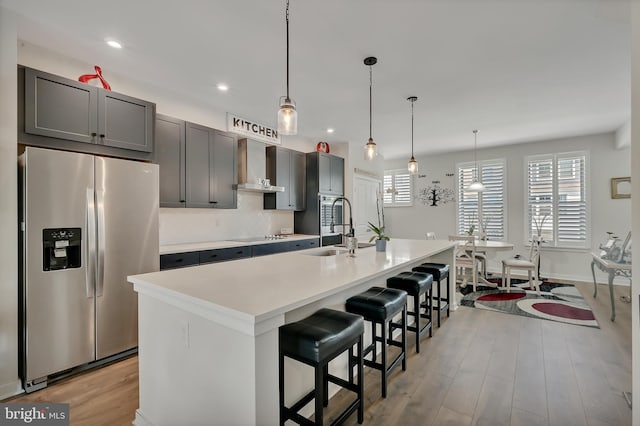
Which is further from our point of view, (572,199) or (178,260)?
(572,199)

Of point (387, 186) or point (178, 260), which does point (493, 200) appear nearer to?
point (387, 186)

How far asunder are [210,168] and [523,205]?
5.90 metres

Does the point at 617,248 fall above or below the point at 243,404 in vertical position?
above

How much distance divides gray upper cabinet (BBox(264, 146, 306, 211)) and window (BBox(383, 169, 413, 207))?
2.99 metres

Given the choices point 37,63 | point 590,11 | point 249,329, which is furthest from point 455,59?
point 37,63

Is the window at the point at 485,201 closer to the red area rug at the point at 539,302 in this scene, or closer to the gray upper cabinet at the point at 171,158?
the red area rug at the point at 539,302

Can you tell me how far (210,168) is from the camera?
3771 mm

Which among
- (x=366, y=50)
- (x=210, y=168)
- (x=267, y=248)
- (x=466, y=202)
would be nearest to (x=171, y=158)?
(x=210, y=168)

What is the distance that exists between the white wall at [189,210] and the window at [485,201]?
3.96 m

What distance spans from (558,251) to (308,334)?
6.26m

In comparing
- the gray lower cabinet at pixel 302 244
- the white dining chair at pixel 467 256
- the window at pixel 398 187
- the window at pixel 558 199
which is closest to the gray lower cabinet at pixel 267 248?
the gray lower cabinet at pixel 302 244

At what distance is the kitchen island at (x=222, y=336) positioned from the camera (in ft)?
3.92

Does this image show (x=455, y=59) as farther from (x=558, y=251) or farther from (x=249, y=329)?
(x=558, y=251)

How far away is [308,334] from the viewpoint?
4.58 ft
